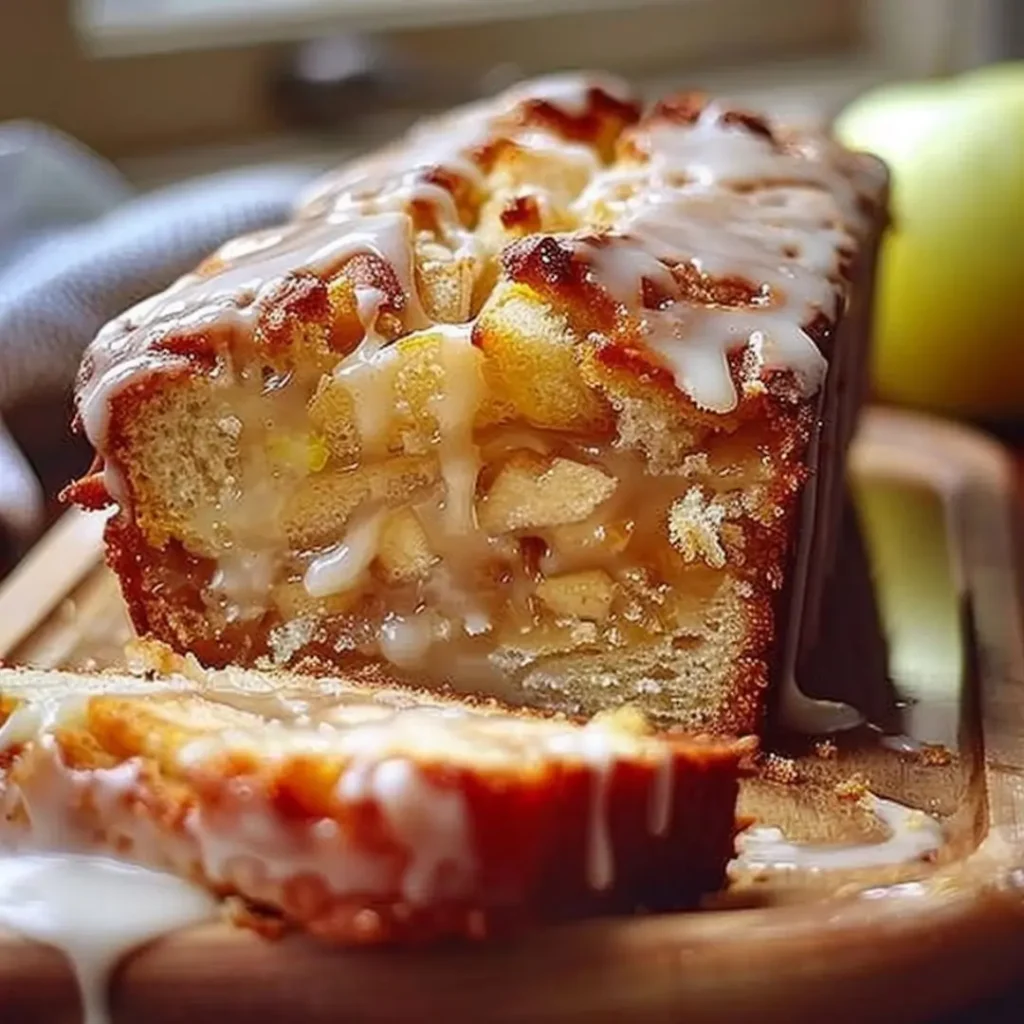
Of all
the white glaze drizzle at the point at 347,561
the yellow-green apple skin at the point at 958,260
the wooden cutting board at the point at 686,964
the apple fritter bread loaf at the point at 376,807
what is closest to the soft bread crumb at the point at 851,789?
the wooden cutting board at the point at 686,964

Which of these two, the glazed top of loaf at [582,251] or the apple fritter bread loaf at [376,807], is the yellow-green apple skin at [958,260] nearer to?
the glazed top of loaf at [582,251]

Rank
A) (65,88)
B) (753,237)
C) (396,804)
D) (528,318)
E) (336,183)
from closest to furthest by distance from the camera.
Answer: (396,804) < (528,318) < (753,237) < (336,183) < (65,88)

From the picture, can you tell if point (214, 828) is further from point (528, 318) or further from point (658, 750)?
point (528, 318)

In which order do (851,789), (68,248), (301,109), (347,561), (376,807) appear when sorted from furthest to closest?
(301,109) → (68,248) → (347,561) → (851,789) → (376,807)

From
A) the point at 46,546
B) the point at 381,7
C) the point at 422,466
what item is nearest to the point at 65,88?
the point at 381,7

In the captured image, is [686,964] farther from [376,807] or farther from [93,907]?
[93,907]

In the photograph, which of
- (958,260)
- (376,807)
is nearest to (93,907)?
(376,807)
